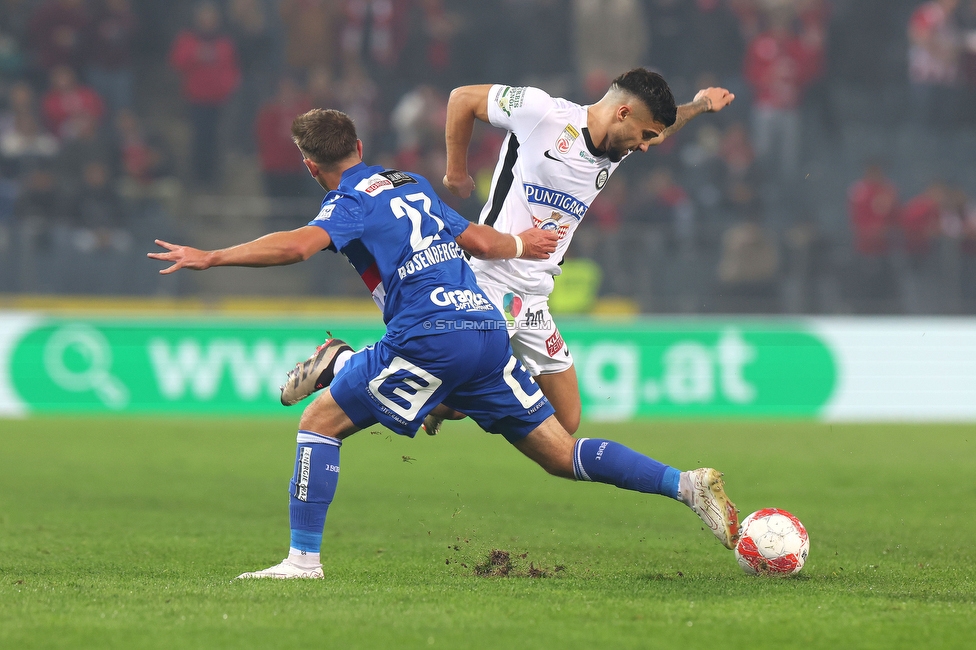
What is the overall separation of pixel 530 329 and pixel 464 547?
1206mm

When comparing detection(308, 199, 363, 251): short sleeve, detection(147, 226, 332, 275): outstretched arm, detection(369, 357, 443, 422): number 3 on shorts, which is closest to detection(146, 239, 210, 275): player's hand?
detection(147, 226, 332, 275): outstretched arm

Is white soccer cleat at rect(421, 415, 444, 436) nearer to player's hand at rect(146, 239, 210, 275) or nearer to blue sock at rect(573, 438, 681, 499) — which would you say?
blue sock at rect(573, 438, 681, 499)

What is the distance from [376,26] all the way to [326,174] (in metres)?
12.1

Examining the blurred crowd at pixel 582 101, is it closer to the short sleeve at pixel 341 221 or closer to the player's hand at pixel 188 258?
the short sleeve at pixel 341 221

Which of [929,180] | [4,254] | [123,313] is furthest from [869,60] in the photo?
[4,254]

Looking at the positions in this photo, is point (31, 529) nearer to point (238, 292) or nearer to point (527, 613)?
point (527, 613)

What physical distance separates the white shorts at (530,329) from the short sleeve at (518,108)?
80cm

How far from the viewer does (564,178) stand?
607 cm

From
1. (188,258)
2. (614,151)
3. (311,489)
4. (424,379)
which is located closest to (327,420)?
(311,489)

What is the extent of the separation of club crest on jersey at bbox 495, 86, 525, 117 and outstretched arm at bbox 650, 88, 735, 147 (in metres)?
0.76

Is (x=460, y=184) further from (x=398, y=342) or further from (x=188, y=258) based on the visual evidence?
(x=188, y=258)

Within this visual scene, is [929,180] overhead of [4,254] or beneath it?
overhead

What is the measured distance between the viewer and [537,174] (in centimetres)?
607

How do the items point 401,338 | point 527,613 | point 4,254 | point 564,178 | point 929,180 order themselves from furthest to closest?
1. point 929,180
2. point 4,254
3. point 564,178
4. point 401,338
5. point 527,613
